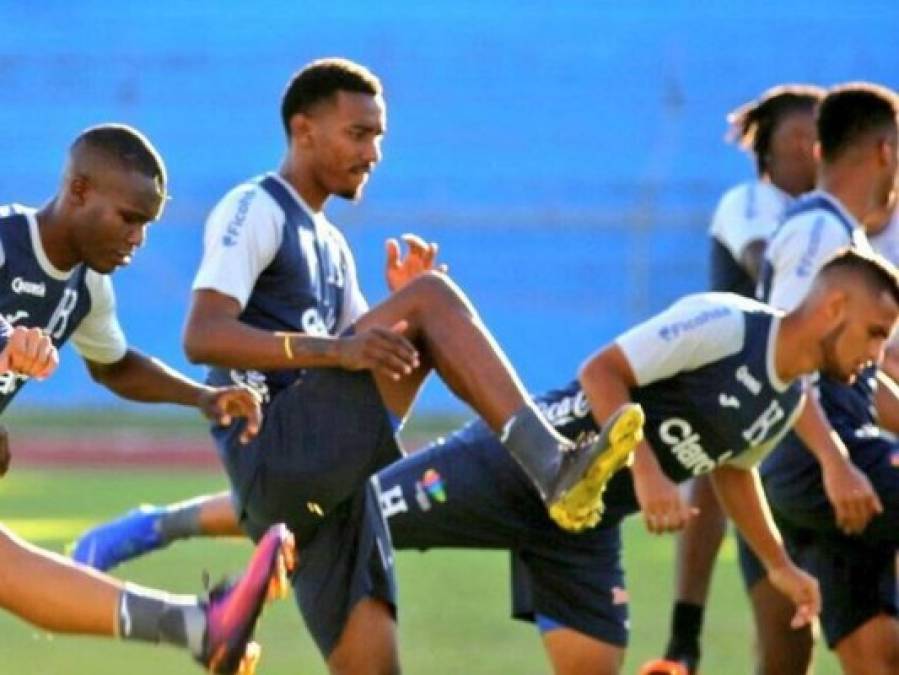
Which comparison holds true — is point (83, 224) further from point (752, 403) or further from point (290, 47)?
point (290, 47)

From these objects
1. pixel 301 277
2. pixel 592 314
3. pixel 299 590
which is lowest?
pixel 592 314

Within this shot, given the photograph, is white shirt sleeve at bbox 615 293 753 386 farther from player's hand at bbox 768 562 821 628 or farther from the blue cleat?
the blue cleat

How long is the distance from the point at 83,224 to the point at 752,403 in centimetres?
224

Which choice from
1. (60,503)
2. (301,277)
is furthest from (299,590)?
(60,503)

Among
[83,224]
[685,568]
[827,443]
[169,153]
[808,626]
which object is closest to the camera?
[83,224]

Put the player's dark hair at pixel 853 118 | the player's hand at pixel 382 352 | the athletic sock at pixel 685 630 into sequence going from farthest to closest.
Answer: the athletic sock at pixel 685 630 → the player's dark hair at pixel 853 118 → the player's hand at pixel 382 352

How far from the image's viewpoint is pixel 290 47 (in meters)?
29.6

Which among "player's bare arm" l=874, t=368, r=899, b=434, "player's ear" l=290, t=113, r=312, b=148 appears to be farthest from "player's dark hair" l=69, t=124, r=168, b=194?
"player's bare arm" l=874, t=368, r=899, b=434

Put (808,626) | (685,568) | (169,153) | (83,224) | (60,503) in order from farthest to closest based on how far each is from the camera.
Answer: (169,153) → (60,503) → (685,568) → (808,626) → (83,224)

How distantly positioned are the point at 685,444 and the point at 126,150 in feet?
6.82

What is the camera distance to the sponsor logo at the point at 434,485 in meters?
8.33

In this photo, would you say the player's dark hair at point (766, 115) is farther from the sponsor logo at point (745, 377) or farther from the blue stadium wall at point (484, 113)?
the blue stadium wall at point (484, 113)

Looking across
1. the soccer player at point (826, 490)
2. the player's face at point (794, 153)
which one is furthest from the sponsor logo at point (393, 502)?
the player's face at point (794, 153)

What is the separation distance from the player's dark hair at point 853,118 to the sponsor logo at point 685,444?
1.69m
